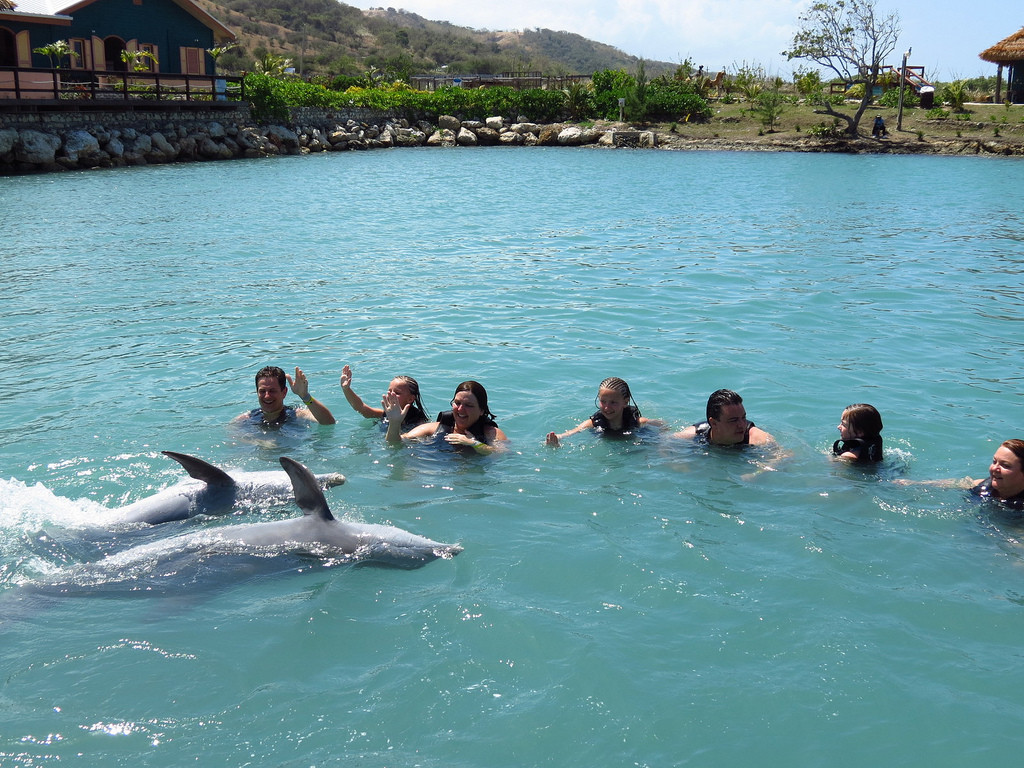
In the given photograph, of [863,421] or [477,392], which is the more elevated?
[477,392]

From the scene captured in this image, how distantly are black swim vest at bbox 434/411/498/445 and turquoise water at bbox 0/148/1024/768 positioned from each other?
0.31 meters

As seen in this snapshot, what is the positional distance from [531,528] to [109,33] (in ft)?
148

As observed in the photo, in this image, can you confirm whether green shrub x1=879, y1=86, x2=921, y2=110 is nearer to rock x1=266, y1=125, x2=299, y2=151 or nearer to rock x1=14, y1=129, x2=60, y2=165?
rock x1=266, y1=125, x2=299, y2=151

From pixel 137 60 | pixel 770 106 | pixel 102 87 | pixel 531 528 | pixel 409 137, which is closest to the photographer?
pixel 531 528

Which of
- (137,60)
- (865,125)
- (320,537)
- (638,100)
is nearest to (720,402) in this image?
(320,537)

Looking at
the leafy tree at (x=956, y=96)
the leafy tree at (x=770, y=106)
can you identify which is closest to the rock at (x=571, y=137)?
the leafy tree at (x=770, y=106)

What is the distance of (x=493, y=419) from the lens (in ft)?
26.7

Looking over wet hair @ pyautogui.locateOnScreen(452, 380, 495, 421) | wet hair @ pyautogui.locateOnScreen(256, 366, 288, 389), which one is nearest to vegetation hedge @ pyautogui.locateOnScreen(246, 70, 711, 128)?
wet hair @ pyautogui.locateOnScreen(256, 366, 288, 389)

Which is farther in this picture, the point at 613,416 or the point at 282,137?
the point at 282,137

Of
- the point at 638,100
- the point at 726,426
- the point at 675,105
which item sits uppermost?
the point at 638,100

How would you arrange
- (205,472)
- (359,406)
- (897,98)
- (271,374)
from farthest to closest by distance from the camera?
(897,98)
(359,406)
(271,374)
(205,472)

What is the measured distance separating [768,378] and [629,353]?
1.73 meters

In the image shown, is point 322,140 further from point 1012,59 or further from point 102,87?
point 1012,59

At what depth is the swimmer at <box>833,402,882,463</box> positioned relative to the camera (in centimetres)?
738
